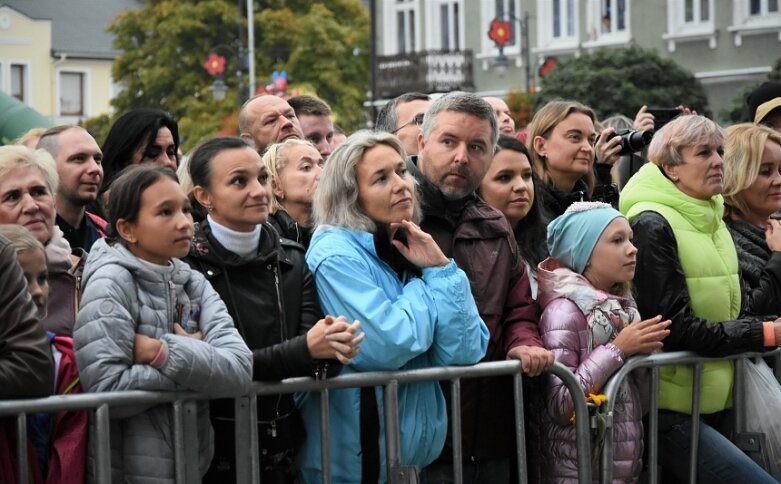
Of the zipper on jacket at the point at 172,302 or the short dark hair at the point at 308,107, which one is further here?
the short dark hair at the point at 308,107

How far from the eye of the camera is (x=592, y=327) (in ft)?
18.7

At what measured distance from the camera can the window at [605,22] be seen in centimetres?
3959

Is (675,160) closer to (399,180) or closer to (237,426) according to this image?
(399,180)

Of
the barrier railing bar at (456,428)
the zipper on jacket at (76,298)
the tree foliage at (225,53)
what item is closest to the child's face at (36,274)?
the zipper on jacket at (76,298)

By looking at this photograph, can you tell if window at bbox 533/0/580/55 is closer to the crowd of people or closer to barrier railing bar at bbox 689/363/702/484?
the crowd of people

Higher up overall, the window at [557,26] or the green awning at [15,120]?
the window at [557,26]

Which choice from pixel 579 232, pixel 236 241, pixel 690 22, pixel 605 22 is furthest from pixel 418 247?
pixel 605 22

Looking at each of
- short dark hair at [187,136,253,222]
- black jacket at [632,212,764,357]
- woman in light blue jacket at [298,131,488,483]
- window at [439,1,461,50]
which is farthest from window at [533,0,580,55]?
short dark hair at [187,136,253,222]

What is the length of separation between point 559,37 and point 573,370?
121 feet

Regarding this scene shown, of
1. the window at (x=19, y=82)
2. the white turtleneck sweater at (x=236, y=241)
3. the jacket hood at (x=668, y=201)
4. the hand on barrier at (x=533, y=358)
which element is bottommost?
the hand on barrier at (x=533, y=358)

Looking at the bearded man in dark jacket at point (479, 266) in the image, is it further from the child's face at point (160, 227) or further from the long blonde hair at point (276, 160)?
the child's face at point (160, 227)

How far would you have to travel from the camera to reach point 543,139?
689 centimetres

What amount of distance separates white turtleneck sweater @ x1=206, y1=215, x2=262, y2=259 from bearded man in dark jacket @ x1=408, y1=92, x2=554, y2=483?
87cm

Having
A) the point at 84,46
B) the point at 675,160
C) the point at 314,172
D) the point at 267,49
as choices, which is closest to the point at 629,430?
the point at 675,160
